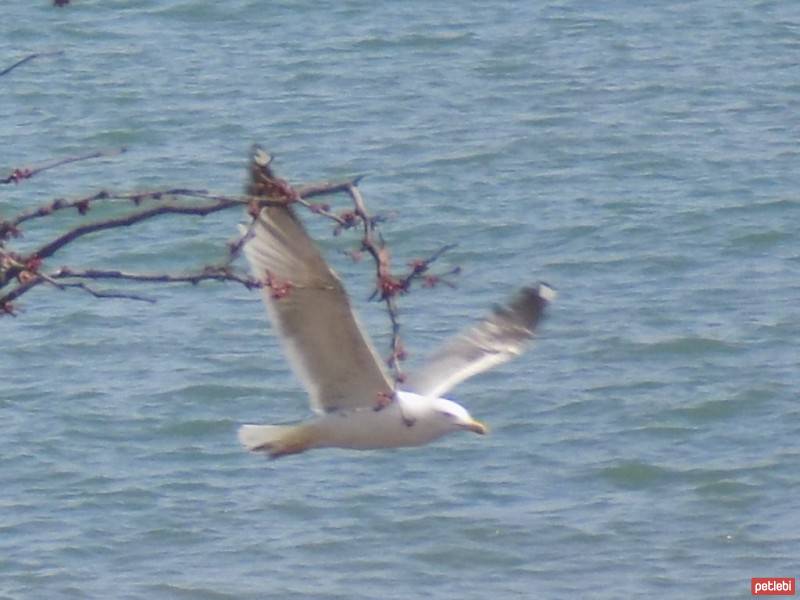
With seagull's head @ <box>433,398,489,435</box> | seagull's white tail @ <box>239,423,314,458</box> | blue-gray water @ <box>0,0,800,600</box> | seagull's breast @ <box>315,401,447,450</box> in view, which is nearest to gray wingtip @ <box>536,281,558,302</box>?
seagull's head @ <box>433,398,489,435</box>

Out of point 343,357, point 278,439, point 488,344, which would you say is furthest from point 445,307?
point 343,357

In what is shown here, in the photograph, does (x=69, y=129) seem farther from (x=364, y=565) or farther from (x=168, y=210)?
(x=168, y=210)

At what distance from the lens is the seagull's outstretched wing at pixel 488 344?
536 cm

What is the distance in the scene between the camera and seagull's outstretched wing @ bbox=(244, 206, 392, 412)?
4.50m

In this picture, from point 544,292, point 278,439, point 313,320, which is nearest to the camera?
point 313,320

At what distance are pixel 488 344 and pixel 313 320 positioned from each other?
2.66 ft

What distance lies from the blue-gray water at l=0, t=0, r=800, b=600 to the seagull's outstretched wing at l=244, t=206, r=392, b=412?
2468mm

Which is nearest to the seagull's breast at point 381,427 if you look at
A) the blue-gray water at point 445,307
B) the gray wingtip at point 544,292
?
the gray wingtip at point 544,292

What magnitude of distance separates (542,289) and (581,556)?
7.63 feet

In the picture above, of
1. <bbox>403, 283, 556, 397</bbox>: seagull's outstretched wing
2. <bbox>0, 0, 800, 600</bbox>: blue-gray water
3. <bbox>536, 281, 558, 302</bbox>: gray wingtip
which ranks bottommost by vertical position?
<bbox>0, 0, 800, 600</bbox>: blue-gray water

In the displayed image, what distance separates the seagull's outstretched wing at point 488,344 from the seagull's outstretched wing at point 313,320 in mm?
372

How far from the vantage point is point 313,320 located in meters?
4.76

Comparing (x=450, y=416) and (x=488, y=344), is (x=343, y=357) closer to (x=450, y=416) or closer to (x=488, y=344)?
(x=450, y=416)

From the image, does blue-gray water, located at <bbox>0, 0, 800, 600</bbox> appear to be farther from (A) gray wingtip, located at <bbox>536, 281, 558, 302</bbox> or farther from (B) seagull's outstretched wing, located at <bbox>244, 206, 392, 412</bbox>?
(B) seagull's outstretched wing, located at <bbox>244, 206, 392, 412</bbox>
